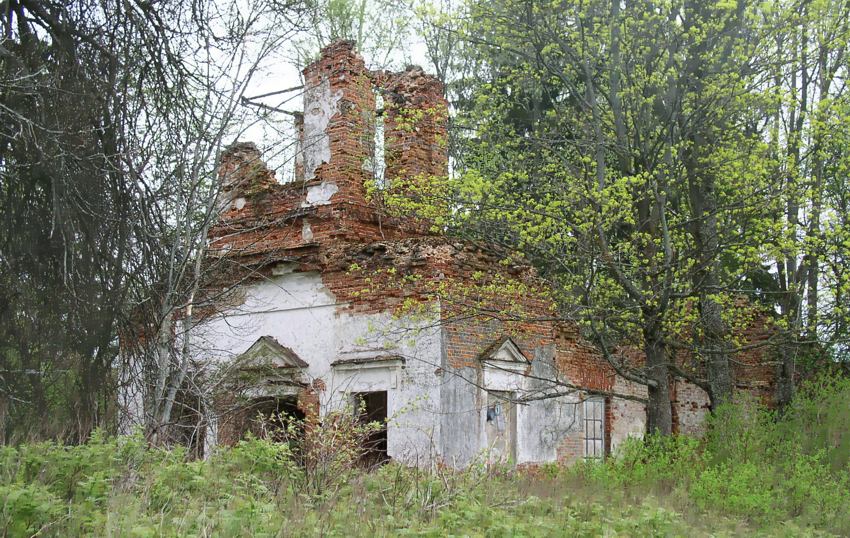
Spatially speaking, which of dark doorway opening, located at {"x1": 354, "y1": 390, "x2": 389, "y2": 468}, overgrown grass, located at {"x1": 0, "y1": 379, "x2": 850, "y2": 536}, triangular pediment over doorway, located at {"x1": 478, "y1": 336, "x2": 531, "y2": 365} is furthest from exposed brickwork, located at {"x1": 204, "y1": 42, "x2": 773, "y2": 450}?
overgrown grass, located at {"x1": 0, "y1": 379, "x2": 850, "y2": 536}

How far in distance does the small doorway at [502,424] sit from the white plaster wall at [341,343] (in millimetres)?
1305

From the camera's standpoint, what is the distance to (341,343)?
15320mm

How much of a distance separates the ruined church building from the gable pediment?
30mm

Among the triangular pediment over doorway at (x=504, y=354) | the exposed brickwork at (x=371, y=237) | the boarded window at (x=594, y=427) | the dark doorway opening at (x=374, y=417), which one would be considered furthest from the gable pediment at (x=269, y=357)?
the boarded window at (x=594, y=427)

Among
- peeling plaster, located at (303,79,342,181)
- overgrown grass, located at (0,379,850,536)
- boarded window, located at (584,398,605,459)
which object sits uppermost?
peeling plaster, located at (303,79,342,181)

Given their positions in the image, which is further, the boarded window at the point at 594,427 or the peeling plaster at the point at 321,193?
the boarded window at the point at 594,427

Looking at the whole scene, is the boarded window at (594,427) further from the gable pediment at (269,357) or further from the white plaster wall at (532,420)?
the gable pediment at (269,357)

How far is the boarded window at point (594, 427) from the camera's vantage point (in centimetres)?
1883

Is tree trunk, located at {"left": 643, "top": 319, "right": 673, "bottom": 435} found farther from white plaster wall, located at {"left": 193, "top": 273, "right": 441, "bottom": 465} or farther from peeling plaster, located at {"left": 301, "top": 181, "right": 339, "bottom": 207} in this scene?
peeling plaster, located at {"left": 301, "top": 181, "right": 339, "bottom": 207}

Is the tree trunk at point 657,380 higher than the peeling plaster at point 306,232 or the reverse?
the reverse

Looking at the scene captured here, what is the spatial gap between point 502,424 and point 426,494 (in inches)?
315

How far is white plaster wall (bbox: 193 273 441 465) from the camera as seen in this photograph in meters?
14.2

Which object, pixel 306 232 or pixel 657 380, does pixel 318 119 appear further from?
pixel 657 380

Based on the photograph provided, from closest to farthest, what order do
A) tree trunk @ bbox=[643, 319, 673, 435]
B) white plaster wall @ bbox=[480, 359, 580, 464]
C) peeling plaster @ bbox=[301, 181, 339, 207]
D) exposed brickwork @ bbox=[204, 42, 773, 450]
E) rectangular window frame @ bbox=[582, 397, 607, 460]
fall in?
tree trunk @ bbox=[643, 319, 673, 435] < exposed brickwork @ bbox=[204, 42, 773, 450] < white plaster wall @ bbox=[480, 359, 580, 464] < peeling plaster @ bbox=[301, 181, 339, 207] < rectangular window frame @ bbox=[582, 397, 607, 460]
